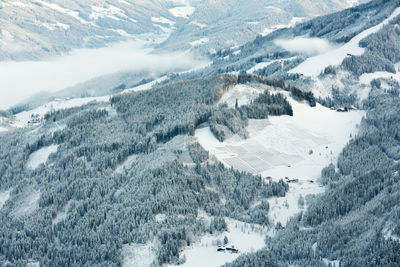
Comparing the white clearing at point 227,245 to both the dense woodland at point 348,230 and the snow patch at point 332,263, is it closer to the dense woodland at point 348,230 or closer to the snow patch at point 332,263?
the dense woodland at point 348,230

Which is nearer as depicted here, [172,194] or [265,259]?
[265,259]

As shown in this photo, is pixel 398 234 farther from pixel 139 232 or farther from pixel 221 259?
pixel 139 232

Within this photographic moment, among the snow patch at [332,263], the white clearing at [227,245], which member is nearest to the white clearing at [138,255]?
the white clearing at [227,245]

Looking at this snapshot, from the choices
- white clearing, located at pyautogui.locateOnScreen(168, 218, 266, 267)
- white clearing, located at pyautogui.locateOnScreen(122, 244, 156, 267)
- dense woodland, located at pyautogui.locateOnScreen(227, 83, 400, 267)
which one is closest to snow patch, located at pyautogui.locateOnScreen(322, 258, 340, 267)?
dense woodland, located at pyautogui.locateOnScreen(227, 83, 400, 267)

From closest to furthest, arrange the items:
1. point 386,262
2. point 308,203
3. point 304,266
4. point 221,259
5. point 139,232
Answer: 1. point 386,262
2. point 304,266
3. point 221,259
4. point 139,232
5. point 308,203

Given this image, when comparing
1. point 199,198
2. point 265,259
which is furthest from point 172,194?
point 265,259

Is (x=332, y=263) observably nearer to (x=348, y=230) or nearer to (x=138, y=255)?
(x=348, y=230)

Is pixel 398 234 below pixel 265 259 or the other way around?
the other way around

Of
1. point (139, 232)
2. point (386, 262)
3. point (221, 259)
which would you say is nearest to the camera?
point (386, 262)
